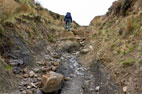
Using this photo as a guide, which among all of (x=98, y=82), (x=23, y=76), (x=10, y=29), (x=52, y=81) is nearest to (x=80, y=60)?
(x=98, y=82)

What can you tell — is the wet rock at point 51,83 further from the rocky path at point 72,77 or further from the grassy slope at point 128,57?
the grassy slope at point 128,57

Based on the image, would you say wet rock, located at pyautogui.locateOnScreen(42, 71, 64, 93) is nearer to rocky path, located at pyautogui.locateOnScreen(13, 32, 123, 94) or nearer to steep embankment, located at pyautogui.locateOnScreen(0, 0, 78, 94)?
rocky path, located at pyautogui.locateOnScreen(13, 32, 123, 94)

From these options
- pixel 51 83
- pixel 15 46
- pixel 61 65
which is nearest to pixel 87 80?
pixel 51 83

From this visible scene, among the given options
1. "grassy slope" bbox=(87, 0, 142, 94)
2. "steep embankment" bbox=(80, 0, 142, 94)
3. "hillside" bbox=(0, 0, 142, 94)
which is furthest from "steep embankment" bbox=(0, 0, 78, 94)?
"grassy slope" bbox=(87, 0, 142, 94)

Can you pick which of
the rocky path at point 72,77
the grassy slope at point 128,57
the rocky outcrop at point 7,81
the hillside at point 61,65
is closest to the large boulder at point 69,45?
the hillside at point 61,65

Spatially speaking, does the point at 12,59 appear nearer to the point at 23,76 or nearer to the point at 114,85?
the point at 23,76

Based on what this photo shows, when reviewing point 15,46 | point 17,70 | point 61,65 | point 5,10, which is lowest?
point 61,65

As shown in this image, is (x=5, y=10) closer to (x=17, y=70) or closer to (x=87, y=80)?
(x=17, y=70)

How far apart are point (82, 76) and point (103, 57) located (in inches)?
41.6

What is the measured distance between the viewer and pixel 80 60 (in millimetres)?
5500

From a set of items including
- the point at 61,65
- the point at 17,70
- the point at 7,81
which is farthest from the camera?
the point at 61,65

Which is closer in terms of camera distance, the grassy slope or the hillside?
the grassy slope

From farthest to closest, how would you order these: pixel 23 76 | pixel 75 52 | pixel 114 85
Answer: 1. pixel 75 52
2. pixel 23 76
3. pixel 114 85

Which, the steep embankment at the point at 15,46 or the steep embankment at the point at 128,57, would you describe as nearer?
the steep embankment at the point at 128,57
